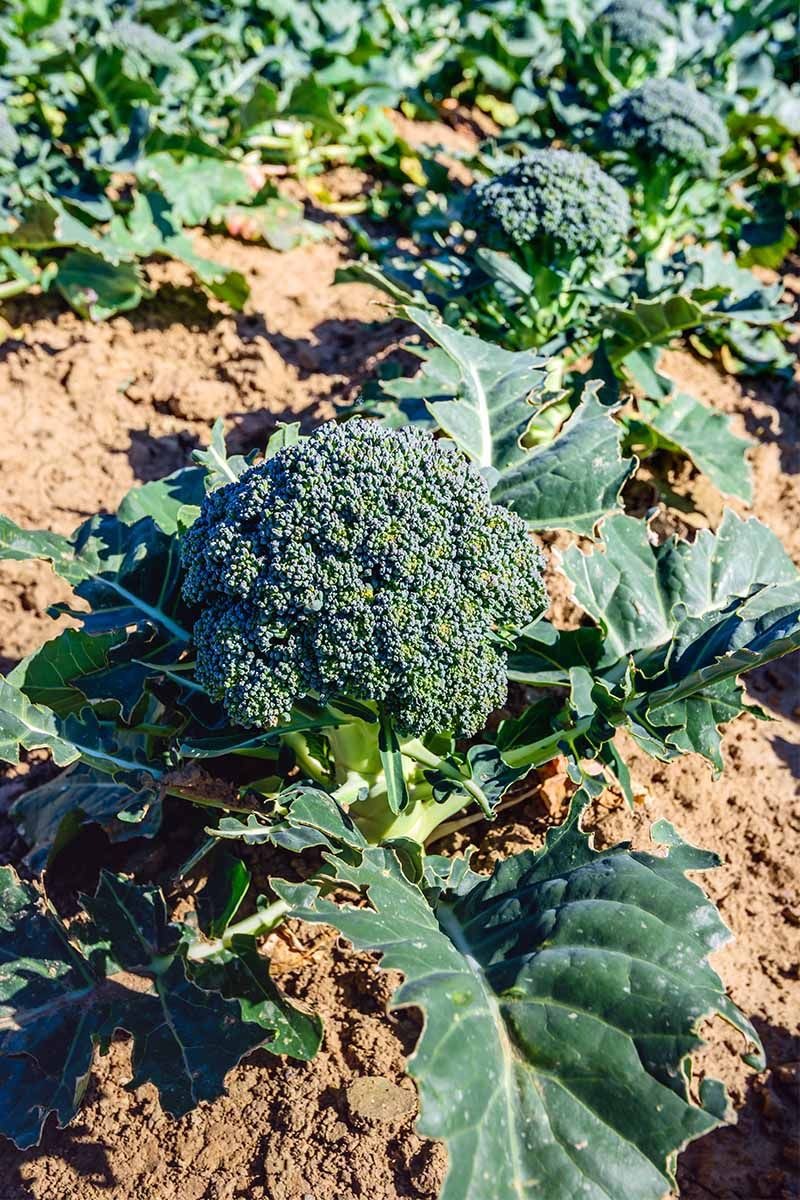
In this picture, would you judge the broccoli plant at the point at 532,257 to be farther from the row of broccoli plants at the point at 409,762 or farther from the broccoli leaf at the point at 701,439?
the row of broccoli plants at the point at 409,762

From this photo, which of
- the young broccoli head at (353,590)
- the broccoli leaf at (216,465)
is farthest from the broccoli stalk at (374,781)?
the broccoli leaf at (216,465)

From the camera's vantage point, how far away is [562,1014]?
1827mm

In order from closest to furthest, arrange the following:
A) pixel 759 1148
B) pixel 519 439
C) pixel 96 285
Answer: pixel 759 1148 → pixel 519 439 → pixel 96 285

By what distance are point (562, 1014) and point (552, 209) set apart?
2.71 m

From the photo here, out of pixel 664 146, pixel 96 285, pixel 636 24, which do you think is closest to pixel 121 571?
pixel 96 285

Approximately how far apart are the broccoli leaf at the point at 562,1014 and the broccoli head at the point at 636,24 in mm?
4978

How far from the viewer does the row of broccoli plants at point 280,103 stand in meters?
4.62

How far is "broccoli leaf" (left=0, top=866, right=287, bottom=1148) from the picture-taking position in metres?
2.10

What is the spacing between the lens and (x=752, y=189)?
18.7 ft

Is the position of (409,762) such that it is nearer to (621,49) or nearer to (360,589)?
(360,589)

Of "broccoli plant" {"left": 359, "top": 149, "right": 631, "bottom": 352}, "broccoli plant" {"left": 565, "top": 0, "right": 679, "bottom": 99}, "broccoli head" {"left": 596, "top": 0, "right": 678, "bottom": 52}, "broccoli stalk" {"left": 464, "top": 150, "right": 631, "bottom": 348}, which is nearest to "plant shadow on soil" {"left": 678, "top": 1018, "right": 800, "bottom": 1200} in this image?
"broccoli plant" {"left": 359, "top": 149, "right": 631, "bottom": 352}

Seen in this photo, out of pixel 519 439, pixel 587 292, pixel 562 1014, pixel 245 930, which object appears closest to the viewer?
pixel 562 1014

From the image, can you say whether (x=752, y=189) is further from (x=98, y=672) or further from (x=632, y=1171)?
(x=632, y=1171)

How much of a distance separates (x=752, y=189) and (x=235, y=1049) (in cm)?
525
